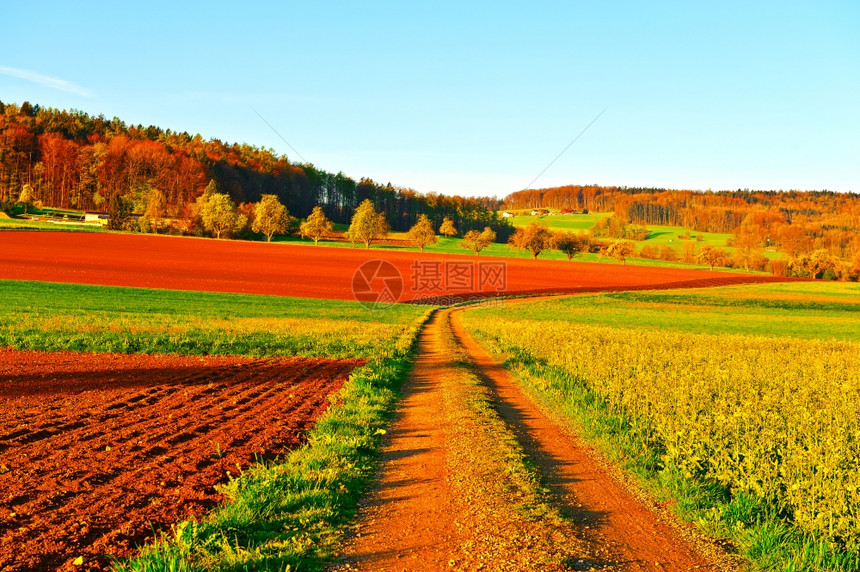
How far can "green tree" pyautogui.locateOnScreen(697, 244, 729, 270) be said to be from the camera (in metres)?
139

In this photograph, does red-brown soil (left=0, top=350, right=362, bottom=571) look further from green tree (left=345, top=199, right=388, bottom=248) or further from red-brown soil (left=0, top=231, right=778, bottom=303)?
green tree (left=345, top=199, right=388, bottom=248)

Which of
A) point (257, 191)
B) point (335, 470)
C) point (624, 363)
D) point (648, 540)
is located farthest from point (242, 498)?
point (257, 191)

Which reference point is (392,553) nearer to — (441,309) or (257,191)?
(441,309)

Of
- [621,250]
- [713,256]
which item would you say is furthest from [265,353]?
[713,256]

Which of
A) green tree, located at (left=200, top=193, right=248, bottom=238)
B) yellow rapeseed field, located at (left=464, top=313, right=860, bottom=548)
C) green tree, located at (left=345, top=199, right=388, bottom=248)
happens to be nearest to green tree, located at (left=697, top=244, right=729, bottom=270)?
green tree, located at (left=345, top=199, right=388, bottom=248)

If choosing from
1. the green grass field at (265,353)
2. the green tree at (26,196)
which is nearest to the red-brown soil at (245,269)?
the green grass field at (265,353)

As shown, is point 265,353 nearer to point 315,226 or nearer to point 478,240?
point 478,240

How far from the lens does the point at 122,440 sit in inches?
361

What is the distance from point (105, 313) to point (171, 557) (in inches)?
1104

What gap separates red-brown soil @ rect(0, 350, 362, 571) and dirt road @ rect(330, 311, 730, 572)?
80.7 inches

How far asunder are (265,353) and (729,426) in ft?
52.7

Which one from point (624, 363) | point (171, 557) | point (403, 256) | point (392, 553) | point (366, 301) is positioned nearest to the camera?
point (171, 557)

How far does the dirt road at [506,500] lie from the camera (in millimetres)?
5359

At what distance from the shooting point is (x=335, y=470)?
297 inches
